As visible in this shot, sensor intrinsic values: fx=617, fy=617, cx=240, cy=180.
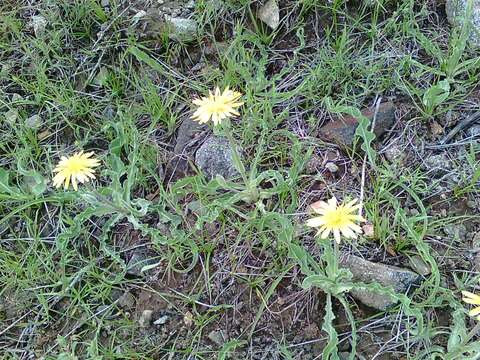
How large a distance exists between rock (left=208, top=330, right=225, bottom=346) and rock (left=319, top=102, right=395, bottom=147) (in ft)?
3.15

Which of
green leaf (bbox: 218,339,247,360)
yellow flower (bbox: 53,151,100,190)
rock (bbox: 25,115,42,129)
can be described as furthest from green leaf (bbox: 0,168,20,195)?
green leaf (bbox: 218,339,247,360)

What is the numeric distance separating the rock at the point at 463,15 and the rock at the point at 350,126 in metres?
0.50

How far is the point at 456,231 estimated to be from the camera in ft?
7.86

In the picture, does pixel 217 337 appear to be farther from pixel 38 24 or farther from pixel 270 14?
pixel 38 24

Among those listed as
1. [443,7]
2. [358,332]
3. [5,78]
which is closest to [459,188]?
[358,332]

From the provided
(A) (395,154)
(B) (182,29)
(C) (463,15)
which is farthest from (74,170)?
(C) (463,15)

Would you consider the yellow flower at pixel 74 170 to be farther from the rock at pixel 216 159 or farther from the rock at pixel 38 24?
the rock at pixel 38 24

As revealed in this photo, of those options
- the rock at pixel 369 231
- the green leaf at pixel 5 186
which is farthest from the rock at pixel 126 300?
the rock at pixel 369 231

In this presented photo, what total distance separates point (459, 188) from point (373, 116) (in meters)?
0.48

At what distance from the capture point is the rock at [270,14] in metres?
3.05

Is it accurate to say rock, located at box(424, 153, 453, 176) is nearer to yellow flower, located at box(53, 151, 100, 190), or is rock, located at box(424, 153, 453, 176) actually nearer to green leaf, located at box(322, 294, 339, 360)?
green leaf, located at box(322, 294, 339, 360)

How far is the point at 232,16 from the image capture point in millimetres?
3141

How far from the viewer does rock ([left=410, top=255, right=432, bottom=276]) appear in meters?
2.32

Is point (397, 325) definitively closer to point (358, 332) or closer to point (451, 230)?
point (358, 332)
